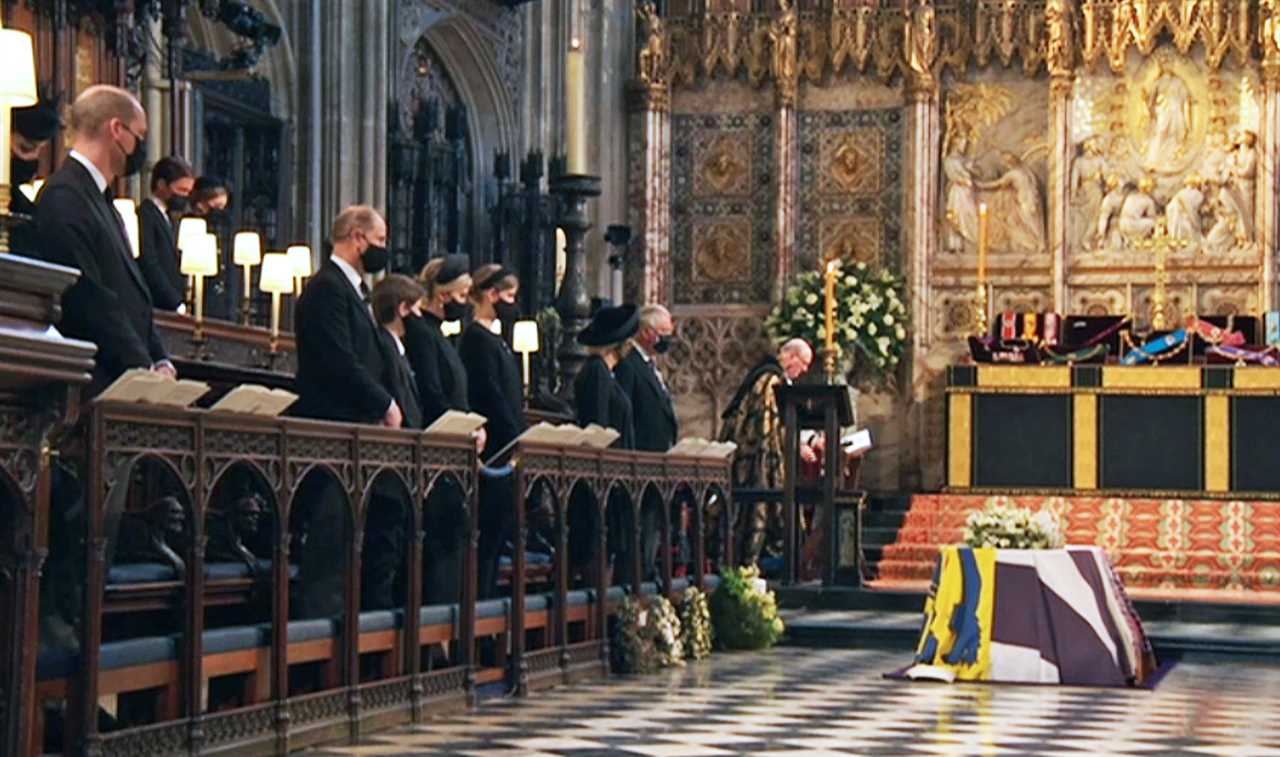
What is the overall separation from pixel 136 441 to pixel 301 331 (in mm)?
2063

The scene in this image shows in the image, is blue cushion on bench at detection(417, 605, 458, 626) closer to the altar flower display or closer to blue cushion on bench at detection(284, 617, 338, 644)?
blue cushion on bench at detection(284, 617, 338, 644)

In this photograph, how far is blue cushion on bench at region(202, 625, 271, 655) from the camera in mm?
7141

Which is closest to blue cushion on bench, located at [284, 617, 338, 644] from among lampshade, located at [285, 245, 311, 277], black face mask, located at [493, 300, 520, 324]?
lampshade, located at [285, 245, 311, 277]

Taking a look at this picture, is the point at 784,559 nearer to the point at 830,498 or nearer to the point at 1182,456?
the point at 830,498

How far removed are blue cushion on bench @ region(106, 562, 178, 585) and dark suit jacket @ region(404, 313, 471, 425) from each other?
245 centimetres

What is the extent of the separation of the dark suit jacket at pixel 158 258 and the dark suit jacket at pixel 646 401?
11.8ft

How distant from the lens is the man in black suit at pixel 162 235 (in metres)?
8.23

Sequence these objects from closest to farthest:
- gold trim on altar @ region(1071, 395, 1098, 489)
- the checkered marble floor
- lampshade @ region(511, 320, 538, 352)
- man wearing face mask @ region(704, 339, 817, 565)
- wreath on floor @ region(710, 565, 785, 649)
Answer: the checkered marble floor < wreath on floor @ region(710, 565, 785, 649) < man wearing face mask @ region(704, 339, 817, 565) < lampshade @ region(511, 320, 538, 352) < gold trim on altar @ region(1071, 395, 1098, 489)

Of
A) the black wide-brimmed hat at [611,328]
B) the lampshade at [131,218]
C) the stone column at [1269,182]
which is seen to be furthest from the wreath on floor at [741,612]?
the stone column at [1269,182]

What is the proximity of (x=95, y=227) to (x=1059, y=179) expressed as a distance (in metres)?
15.2

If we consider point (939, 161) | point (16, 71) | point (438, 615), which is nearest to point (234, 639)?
point (438, 615)

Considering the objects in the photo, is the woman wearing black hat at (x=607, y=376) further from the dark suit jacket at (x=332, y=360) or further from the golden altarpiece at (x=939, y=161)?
the golden altarpiece at (x=939, y=161)

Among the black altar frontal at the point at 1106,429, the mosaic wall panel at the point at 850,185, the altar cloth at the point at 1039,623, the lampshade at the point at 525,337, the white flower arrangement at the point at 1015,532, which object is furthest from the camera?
the mosaic wall panel at the point at 850,185

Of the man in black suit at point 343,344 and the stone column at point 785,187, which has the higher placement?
the stone column at point 785,187
